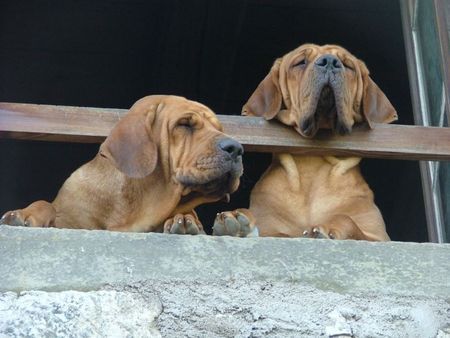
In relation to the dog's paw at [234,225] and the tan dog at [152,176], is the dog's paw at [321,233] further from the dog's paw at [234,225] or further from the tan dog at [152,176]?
the tan dog at [152,176]

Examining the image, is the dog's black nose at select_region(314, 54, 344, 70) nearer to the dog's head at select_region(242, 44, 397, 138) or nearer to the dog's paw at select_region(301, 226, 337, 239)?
the dog's head at select_region(242, 44, 397, 138)

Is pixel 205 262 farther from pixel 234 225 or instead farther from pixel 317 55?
pixel 317 55

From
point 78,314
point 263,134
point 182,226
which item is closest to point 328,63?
point 263,134

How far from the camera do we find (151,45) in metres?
8.87

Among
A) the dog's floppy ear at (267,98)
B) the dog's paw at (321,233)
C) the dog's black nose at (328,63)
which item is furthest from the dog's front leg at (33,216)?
the dog's black nose at (328,63)

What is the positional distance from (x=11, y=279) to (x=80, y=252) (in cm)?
25

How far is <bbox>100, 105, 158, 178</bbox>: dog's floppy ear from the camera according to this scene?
16.6 feet

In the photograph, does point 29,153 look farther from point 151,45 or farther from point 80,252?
point 80,252

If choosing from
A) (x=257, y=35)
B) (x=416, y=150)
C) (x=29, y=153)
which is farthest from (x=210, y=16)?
(x=416, y=150)

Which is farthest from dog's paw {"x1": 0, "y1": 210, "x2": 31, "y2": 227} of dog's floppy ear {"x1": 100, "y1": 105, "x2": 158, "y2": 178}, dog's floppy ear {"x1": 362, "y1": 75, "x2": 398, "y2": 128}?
dog's floppy ear {"x1": 362, "y1": 75, "x2": 398, "y2": 128}

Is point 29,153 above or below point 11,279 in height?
below

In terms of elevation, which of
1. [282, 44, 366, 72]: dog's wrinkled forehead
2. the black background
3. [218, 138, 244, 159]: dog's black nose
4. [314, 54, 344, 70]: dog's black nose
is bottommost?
the black background

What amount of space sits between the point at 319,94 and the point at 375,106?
404 millimetres

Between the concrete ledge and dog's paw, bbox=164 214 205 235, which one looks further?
dog's paw, bbox=164 214 205 235
